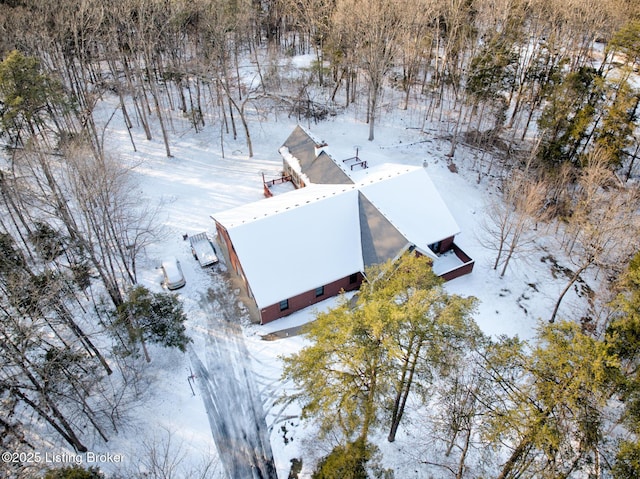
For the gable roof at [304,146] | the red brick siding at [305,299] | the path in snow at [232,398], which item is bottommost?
the path in snow at [232,398]

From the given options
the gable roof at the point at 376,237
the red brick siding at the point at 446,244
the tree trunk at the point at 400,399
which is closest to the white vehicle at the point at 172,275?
the gable roof at the point at 376,237

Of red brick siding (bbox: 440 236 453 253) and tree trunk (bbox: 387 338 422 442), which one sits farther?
red brick siding (bbox: 440 236 453 253)

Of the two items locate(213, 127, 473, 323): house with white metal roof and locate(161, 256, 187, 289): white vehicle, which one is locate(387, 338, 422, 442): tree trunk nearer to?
locate(213, 127, 473, 323): house with white metal roof

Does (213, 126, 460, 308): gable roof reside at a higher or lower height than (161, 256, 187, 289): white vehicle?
higher

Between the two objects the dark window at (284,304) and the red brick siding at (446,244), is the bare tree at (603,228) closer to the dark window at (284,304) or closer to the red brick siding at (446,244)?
the red brick siding at (446,244)

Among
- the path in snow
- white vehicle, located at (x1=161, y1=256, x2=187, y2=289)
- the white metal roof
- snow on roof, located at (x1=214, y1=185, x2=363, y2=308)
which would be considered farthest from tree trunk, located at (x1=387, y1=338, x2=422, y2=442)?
white vehicle, located at (x1=161, y1=256, x2=187, y2=289)

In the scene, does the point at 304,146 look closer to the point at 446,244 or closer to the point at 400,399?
the point at 446,244

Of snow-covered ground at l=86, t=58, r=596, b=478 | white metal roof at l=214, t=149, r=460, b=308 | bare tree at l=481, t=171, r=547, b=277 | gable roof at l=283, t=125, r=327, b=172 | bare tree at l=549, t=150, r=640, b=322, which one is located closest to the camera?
snow-covered ground at l=86, t=58, r=596, b=478

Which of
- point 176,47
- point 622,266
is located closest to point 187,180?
point 176,47
